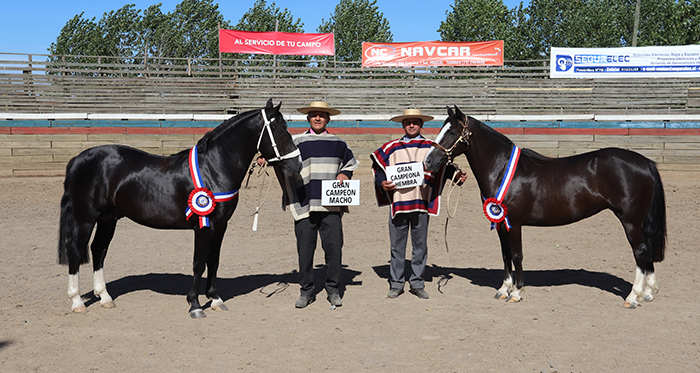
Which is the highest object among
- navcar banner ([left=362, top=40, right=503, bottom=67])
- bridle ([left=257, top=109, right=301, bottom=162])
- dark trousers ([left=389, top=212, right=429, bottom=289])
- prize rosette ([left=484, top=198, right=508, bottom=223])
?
navcar banner ([left=362, top=40, right=503, bottom=67])

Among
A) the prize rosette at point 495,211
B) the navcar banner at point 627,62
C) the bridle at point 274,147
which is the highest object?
the navcar banner at point 627,62

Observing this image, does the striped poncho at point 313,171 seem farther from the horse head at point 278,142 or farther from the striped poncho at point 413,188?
the striped poncho at point 413,188

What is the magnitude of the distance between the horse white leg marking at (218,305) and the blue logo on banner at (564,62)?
17.4 m

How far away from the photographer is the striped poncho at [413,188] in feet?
19.3

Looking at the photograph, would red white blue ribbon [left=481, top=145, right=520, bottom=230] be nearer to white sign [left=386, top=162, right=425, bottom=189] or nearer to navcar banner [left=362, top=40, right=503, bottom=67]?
white sign [left=386, top=162, right=425, bottom=189]

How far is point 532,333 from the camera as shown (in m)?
4.81

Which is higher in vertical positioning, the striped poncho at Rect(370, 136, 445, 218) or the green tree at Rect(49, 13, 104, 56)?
the green tree at Rect(49, 13, 104, 56)

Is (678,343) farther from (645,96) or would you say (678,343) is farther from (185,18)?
(185,18)

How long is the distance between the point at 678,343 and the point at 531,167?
87.2 inches

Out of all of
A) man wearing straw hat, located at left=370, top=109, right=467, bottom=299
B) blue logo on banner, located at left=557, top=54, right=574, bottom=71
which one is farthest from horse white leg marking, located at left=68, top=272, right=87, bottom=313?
blue logo on banner, located at left=557, top=54, right=574, bottom=71

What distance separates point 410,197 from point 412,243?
1.81ft

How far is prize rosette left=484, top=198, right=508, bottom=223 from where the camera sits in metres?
5.72

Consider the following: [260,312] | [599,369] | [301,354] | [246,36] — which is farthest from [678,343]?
[246,36]

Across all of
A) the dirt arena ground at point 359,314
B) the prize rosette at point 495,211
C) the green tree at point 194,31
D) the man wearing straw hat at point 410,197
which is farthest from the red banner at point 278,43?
the green tree at point 194,31
